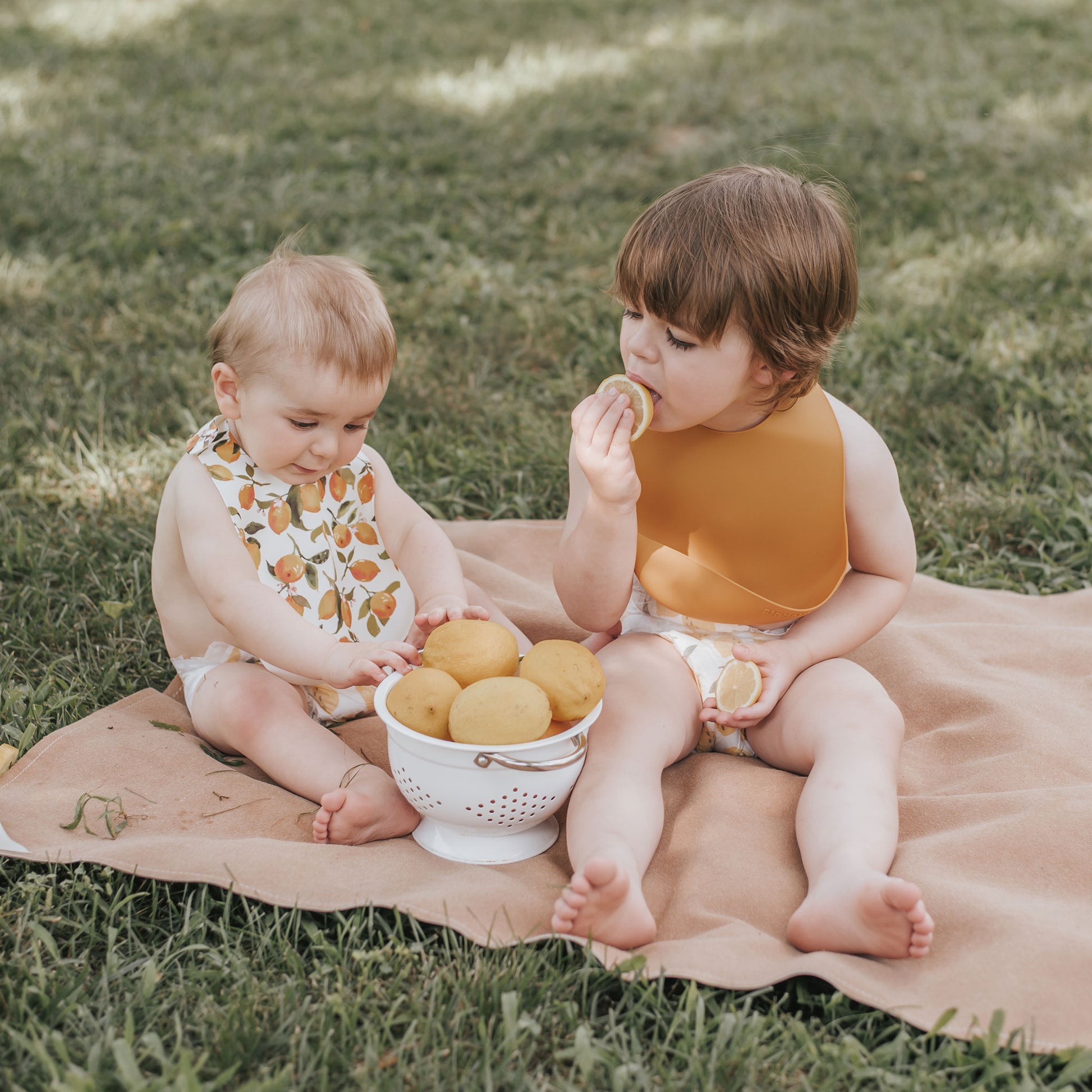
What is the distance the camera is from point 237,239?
524 centimetres

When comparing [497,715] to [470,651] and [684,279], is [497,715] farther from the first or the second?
[684,279]

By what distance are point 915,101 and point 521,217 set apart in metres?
2.68

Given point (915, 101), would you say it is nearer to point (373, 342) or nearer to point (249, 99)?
point (249, 99)

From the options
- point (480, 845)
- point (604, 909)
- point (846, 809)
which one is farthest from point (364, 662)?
point (846, 809)

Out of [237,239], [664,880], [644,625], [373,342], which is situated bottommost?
[664,880]

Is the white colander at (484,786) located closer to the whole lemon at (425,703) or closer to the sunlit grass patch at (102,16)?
the whole lemon at (425,703)

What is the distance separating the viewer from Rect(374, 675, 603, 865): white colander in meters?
2.05

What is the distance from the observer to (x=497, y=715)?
80.0 inches

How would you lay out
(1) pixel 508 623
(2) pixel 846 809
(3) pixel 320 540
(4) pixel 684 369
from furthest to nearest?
(1) pixel 508 623 < (3) pixel 320 540 < (4) pixel 684 369 < (2) pixel 846 809

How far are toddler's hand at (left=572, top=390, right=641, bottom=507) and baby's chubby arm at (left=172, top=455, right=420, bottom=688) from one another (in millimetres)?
490

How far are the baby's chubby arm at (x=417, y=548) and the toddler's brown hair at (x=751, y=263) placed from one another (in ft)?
2.51

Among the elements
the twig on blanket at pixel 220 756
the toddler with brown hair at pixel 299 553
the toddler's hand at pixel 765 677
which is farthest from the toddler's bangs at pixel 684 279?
the twig on blanket at pixel 220 756

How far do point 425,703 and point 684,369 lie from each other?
2.63ft

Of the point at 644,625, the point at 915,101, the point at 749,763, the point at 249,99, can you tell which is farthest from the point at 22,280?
the point at 915,101
